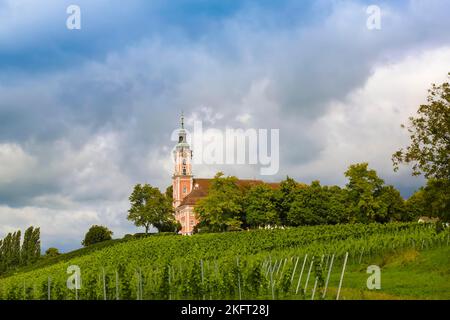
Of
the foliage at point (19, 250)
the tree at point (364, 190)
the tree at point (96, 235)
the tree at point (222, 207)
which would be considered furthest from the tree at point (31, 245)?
the tree at point (364, 190)

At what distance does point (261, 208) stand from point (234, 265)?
57235 mm

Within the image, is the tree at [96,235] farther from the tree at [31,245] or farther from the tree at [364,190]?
the tree at [364,190]

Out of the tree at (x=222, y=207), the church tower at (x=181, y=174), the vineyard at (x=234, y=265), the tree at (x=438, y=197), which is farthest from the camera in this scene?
the church tower at (x=181, y=174)

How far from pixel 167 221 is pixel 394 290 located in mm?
71790

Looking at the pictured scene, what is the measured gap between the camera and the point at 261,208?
8106 centimetres

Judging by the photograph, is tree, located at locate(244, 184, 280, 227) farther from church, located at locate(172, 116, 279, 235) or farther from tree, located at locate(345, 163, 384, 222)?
church, located at locate(172, 116, 279, 235)

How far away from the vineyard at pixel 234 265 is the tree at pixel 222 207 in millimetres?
18559

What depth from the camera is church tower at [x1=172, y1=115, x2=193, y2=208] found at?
130 meters

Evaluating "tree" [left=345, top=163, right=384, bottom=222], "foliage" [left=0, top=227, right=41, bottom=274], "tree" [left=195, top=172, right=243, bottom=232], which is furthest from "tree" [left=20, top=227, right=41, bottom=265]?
"tree" [left=345, top=163, right=384, bottom=222]

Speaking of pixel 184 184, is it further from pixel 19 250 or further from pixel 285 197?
pixel 285 197

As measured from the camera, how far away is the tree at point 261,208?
80.1m

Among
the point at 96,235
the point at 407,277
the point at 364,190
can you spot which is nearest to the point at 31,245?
the point at 96,235

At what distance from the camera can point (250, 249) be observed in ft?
169
